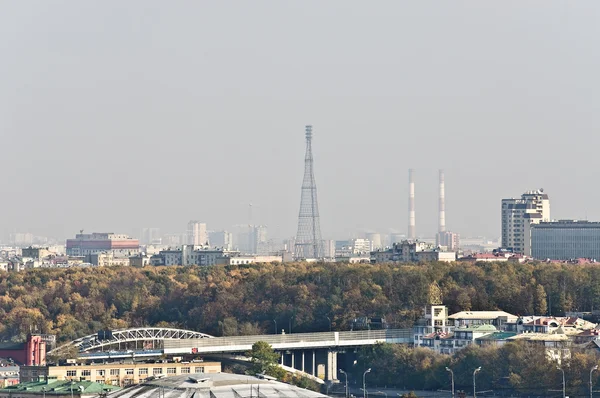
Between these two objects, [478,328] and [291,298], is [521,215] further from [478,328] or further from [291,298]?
[478,328]

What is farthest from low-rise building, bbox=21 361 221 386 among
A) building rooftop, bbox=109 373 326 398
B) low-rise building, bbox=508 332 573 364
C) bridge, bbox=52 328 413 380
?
building rooftop, bbox=109 373 326 398

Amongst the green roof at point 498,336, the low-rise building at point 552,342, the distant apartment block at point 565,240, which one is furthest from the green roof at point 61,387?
the distant apartment block at point 565,240

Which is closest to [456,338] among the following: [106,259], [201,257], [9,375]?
[9,375]

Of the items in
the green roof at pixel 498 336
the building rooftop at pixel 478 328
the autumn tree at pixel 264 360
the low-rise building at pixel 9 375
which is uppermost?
the building rooftop at pixel 478 328

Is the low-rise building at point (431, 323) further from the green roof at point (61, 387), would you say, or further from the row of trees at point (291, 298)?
the green roof at point (61, 387)

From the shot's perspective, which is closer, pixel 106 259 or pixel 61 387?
pixel 61 387

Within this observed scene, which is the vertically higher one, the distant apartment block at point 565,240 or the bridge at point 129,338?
the distant apartment block at point 565,240

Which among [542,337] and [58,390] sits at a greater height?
[542,337]

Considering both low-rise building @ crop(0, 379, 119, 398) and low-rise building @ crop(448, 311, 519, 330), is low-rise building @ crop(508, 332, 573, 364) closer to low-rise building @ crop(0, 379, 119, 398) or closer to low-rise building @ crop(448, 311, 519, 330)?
low-rise building @ crop(448, 311, 519, 330)
